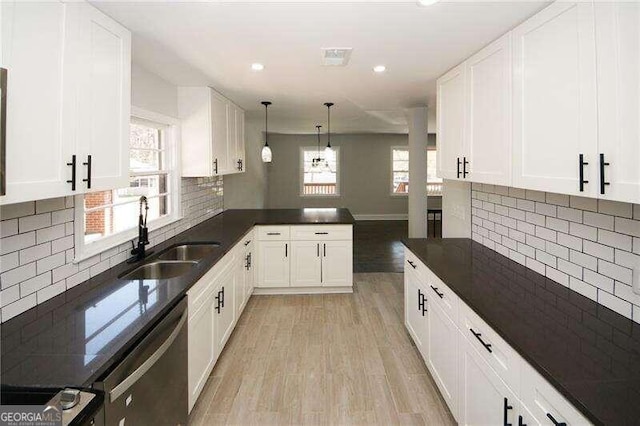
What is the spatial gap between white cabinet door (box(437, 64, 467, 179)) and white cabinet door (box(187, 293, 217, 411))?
206 cm

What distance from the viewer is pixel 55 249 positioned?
1.95 meters

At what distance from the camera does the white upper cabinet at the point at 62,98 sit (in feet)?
4.36

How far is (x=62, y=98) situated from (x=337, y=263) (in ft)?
11.2

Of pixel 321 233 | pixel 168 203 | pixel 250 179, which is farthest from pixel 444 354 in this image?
pixel 250 179

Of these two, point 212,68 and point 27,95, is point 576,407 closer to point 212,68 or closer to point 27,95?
point 27,95

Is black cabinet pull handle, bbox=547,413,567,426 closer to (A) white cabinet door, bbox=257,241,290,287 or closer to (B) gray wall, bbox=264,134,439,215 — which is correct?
(A) white cabinet door, bbox=257,241,290,287

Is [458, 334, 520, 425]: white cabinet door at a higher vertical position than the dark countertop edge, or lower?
lower

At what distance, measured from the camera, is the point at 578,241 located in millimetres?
1972

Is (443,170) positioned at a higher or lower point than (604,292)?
higher

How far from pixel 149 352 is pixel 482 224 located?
2595 millimetres

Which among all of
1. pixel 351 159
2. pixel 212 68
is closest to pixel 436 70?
pixel 212 68

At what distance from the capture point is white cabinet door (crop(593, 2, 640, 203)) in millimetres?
1289

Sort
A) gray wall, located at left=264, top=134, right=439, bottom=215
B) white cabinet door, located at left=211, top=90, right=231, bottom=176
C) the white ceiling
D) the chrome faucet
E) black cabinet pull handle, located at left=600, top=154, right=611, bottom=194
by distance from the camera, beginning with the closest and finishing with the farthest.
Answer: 1. black cabinet pull handle, located at left=600, top=154, right=611, bottom=194
2. the white ceiling
3. the chrome faucet
4. white cabinet door, located at left=211, top=90, right=231, bottom=176
5. gray wall, located at left=264, top=134, right=439, bottom=215

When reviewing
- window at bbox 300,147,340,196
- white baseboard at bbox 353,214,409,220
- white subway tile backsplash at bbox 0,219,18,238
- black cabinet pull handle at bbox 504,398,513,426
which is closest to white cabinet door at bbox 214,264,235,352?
white subway tile backsplash at bbox 0,219,18,238
